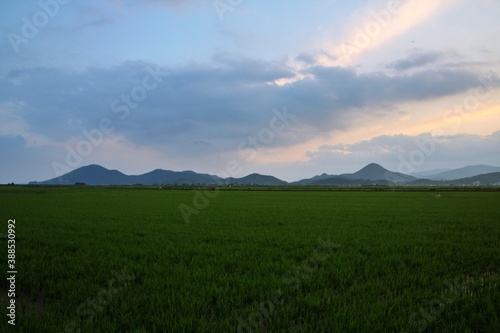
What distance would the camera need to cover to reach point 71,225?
14.2 meters

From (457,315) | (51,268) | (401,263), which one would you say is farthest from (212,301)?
(401,263)

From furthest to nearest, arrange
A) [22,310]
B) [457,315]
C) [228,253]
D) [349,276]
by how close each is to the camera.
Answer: [228,253], [349,276], [22,310], [457,315]

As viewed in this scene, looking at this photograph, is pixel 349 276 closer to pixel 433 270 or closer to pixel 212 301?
pixel 433 270

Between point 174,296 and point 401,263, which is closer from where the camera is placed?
point 174,296

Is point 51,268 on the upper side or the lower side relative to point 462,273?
upper

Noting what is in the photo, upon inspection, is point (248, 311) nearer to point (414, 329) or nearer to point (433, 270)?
point (414, 329)

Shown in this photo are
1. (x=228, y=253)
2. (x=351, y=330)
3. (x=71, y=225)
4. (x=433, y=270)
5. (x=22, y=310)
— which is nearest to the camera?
(x=351, y=330)

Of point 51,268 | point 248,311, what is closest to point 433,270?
point 248,311

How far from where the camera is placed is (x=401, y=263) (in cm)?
700

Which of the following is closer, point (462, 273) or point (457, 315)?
point (457, 315)

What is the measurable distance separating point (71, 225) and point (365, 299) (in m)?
13.8

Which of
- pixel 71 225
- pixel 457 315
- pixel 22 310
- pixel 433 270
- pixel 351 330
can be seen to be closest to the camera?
pixel 351 330

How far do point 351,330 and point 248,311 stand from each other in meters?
1.45

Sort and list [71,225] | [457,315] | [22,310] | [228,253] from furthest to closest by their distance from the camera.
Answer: [71,225], [228,253], [22,310], [457,315]
